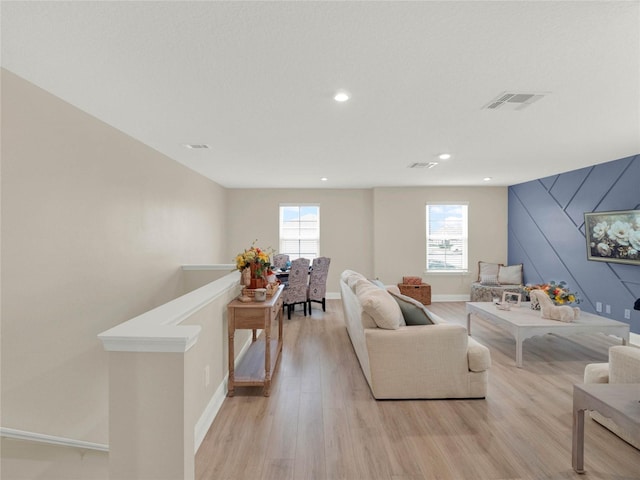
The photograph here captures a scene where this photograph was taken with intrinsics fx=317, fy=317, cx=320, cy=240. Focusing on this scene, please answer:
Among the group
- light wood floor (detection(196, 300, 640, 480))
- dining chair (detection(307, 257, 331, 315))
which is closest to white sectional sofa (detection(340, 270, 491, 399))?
light wood floor (detection(196, 300, 640, 480))

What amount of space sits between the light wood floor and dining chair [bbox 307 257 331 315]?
2511mm

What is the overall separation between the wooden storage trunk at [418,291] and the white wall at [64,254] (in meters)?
4.90

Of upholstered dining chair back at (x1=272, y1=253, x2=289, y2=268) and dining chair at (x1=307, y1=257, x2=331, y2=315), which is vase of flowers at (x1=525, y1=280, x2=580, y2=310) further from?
upholstered dining chair back at (x1=272, y1=253, x2=289, y2=268)

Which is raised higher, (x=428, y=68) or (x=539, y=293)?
(x=428, y=68)

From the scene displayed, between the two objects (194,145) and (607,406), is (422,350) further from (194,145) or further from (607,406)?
(194,145)

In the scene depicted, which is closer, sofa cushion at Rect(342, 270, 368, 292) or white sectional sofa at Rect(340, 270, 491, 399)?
white sectional sofa at Rect(340, 270, 491, 399)

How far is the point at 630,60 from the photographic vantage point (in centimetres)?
194

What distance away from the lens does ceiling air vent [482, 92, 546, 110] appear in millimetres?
2410

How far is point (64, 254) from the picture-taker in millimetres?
2484

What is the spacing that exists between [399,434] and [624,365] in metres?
1.70

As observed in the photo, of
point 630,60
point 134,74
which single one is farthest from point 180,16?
point 630,60

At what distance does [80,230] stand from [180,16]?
2.00 meters

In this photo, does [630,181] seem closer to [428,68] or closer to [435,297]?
[435,297]

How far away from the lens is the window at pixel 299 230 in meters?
7.46
